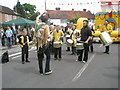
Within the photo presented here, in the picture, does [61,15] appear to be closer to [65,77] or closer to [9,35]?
[9,35]

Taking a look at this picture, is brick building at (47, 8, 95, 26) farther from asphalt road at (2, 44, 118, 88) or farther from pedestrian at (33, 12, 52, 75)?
pedestrian at (33, 12, 52, 75)

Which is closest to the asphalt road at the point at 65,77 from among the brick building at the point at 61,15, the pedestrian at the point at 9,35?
the pedestrian at the point at 9,35

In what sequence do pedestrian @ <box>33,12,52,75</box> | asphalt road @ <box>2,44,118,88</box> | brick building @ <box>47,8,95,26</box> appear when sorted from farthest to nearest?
brick building @ <box>47,8,95,26</box>, pedestrian @ <box>33,12,52,75</box>, asphalt road @ <box>2,44,118,88</box>

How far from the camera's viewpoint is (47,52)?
743 centimetres

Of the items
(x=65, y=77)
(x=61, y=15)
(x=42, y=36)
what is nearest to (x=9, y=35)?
(x=42, y=36)

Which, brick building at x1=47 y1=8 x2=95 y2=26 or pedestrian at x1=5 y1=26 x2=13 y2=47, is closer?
pedestrian at x1=5 y1=26 x2=13 y2=47

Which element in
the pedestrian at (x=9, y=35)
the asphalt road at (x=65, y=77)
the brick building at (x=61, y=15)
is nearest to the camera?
the asphalt road at (x=65, y=77)

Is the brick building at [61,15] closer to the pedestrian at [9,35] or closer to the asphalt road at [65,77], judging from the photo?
the pedestrian at [9,35]

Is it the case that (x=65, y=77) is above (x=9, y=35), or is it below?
below

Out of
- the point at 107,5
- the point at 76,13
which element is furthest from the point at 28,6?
the point at 107,5

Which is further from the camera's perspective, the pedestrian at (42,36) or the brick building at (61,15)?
the brick building at (61,15)

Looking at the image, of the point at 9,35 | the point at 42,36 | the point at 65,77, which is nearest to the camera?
the point at 65,77

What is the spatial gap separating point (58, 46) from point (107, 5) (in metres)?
11.3

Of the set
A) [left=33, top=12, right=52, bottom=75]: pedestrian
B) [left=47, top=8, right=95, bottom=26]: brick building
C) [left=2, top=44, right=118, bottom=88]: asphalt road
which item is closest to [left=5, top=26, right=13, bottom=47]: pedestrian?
[left=2, top=44, right=118, bottom=88]: asphalt road
